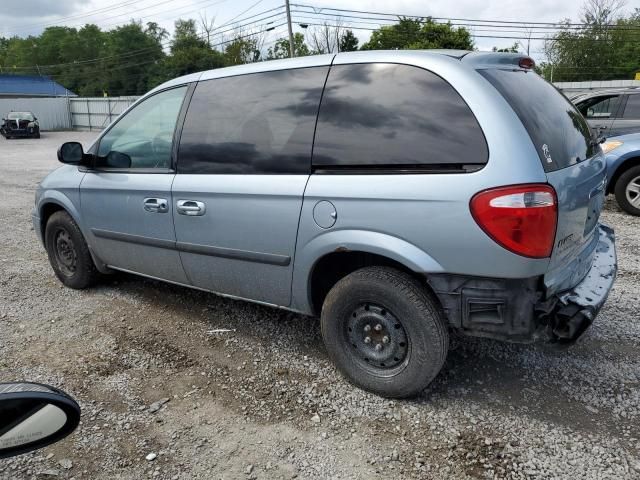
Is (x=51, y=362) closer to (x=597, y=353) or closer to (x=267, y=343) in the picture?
(x=267, y=343)

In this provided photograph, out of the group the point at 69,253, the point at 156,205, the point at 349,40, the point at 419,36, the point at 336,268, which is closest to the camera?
the point at 336,268

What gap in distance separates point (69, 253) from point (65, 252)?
64 millimetres

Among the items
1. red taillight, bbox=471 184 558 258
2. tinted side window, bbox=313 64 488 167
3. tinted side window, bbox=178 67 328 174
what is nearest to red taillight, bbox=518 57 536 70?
tinted side window, bbox=313 64 488 167

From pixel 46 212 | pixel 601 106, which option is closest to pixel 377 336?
pixel 46 212

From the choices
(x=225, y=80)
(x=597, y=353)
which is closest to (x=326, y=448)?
(x=597, y=353)

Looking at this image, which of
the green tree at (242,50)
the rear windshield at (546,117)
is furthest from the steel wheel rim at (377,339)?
the green tree at (242,50)

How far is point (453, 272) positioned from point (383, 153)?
2.32 ft

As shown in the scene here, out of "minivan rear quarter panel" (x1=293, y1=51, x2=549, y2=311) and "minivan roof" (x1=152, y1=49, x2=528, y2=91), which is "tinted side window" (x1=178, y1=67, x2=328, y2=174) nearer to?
"minivan roof" (x1=152, y1=49, x2=528, y2=91)

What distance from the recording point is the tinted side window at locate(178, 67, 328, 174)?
307 cm

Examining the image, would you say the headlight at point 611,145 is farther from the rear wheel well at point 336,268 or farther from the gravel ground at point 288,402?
the rear wheel well at point 336,268

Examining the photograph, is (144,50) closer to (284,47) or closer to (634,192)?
(284,47)

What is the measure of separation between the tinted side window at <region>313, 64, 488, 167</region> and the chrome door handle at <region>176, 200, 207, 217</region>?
2.91ft

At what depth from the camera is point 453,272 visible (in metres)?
2.56

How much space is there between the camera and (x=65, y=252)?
480cm
